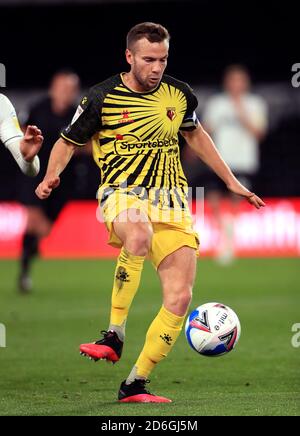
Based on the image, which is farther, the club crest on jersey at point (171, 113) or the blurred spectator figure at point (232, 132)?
the blurred spectator figure at point (232, 132)

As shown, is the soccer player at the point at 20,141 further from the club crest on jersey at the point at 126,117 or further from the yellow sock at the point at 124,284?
the yellow sock at the point at 124,284

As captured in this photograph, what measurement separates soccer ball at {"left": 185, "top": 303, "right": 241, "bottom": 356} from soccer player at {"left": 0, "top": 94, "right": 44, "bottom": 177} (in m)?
1.37

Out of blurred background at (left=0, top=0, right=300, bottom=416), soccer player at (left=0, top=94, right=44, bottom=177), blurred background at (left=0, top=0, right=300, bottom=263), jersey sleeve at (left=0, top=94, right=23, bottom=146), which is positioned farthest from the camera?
blurred background at (left=0, top=0, right=300, bottom=263)

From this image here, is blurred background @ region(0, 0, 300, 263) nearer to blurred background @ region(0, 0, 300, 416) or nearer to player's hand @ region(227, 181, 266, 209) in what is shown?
blurred background @ region(0, 0, 300, 416)

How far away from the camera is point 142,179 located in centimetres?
684

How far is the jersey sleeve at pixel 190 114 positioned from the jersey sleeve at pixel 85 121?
58 centimetres

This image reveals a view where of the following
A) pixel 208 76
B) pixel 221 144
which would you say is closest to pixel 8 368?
pixel 221 144

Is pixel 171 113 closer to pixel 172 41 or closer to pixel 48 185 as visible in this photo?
pixel 48 185

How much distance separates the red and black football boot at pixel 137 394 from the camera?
257 inches

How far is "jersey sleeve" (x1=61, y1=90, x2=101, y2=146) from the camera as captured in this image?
6.77 m

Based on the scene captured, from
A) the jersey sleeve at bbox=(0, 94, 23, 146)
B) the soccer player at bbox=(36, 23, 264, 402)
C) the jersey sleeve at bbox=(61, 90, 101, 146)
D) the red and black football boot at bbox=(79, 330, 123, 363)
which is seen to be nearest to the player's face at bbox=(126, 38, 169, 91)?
the soccer player at bbox=(36, 23, 264, 402)

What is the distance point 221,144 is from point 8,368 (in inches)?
383

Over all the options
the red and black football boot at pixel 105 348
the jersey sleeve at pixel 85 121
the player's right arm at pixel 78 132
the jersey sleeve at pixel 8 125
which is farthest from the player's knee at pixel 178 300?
the jersey sleeve at pixel 8 125

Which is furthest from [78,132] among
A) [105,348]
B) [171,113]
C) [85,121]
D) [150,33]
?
[105,348]
